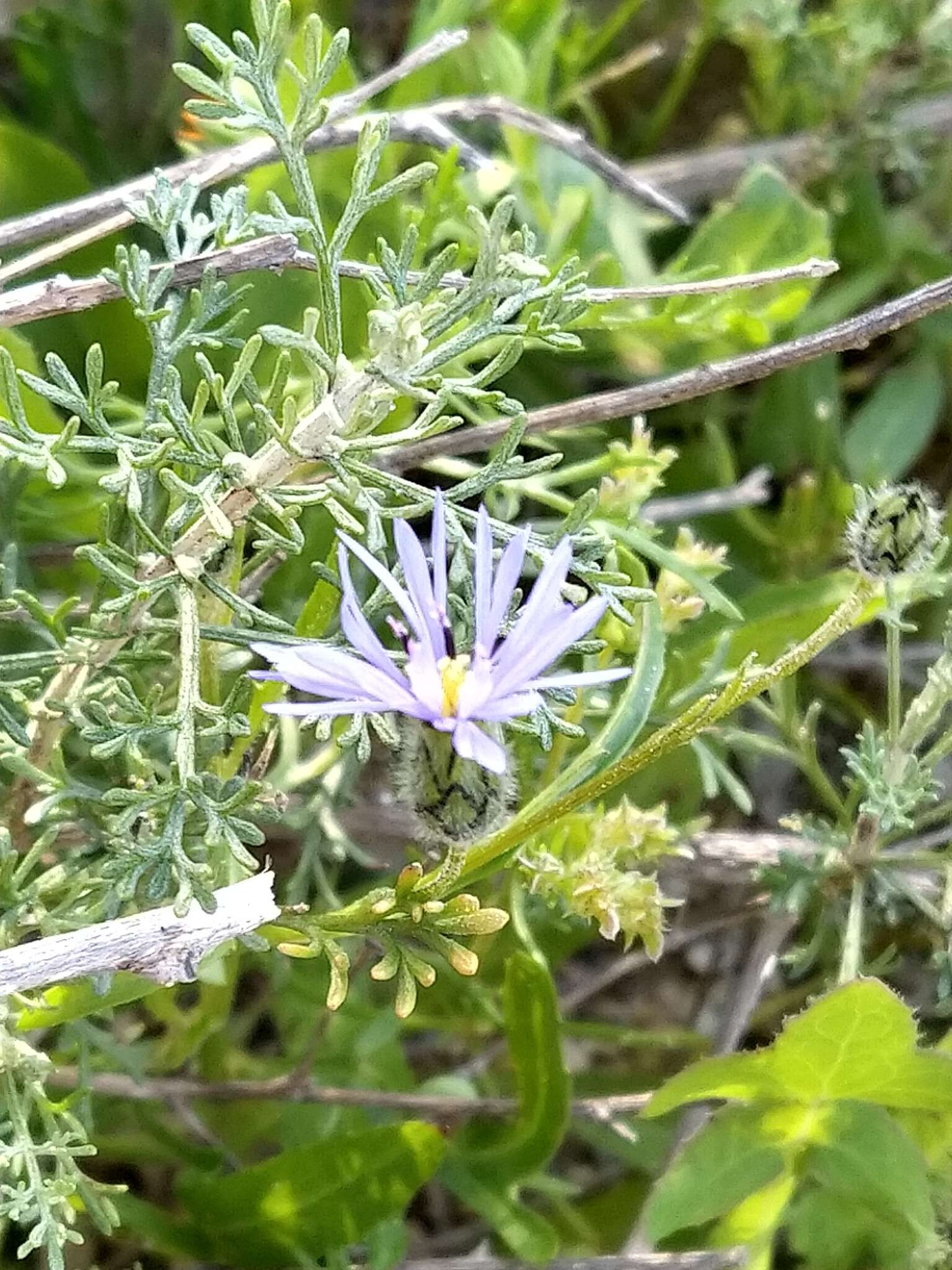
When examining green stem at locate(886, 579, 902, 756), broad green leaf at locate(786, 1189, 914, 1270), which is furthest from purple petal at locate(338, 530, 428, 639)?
broad green leaf at locate(786, 1189, 914, 1270)

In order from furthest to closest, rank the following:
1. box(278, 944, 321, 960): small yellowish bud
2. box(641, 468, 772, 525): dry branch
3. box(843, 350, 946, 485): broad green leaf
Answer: box(843, 350, 946, 485): broad green leaf < box(641, 468, 772, 525): dry branch < box(278, 944, 321, 960): small yellowish bud

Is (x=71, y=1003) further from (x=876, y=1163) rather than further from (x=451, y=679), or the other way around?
(x=876, y=1163)

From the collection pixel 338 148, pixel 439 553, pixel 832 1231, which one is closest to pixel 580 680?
pixel 439 553

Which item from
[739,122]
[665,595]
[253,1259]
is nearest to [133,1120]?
[253,1259]

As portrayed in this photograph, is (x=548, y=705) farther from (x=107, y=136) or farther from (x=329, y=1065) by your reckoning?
(x=107, y=136)

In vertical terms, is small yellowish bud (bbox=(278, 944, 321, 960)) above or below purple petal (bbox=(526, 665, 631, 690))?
below

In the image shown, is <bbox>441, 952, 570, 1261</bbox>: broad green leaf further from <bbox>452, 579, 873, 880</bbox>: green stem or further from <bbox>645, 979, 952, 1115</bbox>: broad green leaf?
<bbox>452, 579, 873, 880</bbox>: green stem
